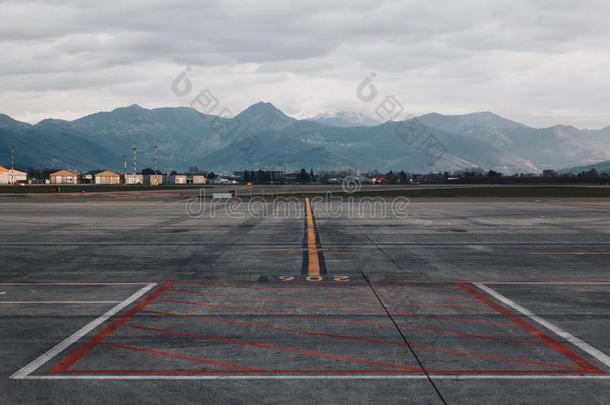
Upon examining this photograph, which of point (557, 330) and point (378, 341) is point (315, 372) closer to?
point (378, 341)

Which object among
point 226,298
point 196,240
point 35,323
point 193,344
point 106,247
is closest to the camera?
point 193,344

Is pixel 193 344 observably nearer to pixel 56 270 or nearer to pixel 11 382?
pixel 11 382

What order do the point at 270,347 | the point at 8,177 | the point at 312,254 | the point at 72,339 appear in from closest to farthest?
the point at 270,347 → the point at 72,339 → the point at 312,254 → the point at 8,177

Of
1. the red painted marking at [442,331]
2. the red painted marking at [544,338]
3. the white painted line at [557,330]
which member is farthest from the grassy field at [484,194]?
the red painted marking at [442,331]

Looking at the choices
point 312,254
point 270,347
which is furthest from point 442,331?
point 312,254

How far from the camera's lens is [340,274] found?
18984mm

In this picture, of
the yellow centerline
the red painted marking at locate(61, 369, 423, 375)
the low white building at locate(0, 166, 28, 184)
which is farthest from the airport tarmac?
the low white building at locate(0, 166, 28, 184)

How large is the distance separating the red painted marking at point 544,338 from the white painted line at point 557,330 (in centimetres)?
29

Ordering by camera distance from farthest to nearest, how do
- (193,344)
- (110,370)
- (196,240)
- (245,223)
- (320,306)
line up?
(245,223) → (196,240) → (320,306) → (193,344) → (110,370)

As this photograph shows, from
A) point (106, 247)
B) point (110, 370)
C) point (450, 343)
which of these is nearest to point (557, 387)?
point (450, 343)

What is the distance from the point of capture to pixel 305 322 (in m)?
12.7

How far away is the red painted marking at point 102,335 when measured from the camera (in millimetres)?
9938

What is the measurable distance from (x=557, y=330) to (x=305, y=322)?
17.7 ft

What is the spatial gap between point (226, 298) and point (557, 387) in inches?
346
